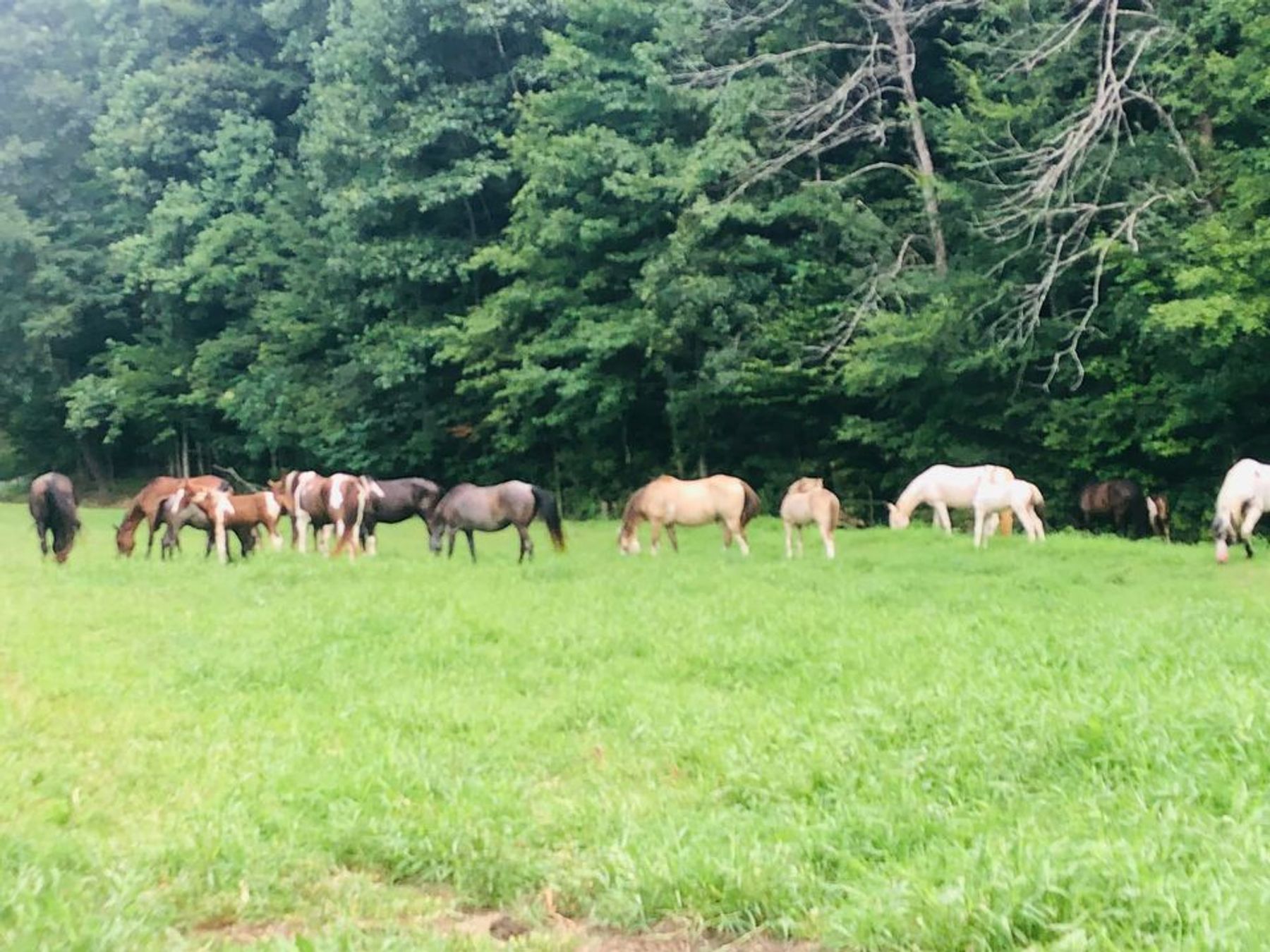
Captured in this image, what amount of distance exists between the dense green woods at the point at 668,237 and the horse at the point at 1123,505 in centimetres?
68

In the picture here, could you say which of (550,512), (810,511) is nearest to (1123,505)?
(810,511)

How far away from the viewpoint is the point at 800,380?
806 inches

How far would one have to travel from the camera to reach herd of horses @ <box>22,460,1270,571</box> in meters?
14.8

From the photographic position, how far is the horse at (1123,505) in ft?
58.9

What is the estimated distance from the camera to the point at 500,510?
15.0 metres

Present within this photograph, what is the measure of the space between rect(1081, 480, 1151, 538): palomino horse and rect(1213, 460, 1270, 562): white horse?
445cm

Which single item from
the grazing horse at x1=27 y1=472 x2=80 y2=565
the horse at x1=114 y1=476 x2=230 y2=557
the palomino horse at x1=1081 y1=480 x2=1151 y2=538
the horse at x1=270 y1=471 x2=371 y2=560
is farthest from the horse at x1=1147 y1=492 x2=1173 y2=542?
the grazing horse at x1=27 y1=472 x2=80 y2=565

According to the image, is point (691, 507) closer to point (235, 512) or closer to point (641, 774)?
point (235, 512)

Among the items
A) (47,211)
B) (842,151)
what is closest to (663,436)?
(842,151)

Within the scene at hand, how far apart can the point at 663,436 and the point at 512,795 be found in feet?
65.3

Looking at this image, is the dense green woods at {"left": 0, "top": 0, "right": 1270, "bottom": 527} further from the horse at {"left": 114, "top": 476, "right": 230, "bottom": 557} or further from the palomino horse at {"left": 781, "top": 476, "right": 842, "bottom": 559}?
the horse at {"left": 114, "top": 476, "right": 230, "bottom": 557}

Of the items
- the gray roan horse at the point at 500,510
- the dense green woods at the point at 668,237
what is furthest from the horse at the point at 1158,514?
the gray roan horse at the point at 500,510

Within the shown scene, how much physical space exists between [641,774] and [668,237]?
16.5 meters

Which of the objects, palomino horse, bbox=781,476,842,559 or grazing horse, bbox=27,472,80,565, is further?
grazing horse, bbox=27,472,80,565
